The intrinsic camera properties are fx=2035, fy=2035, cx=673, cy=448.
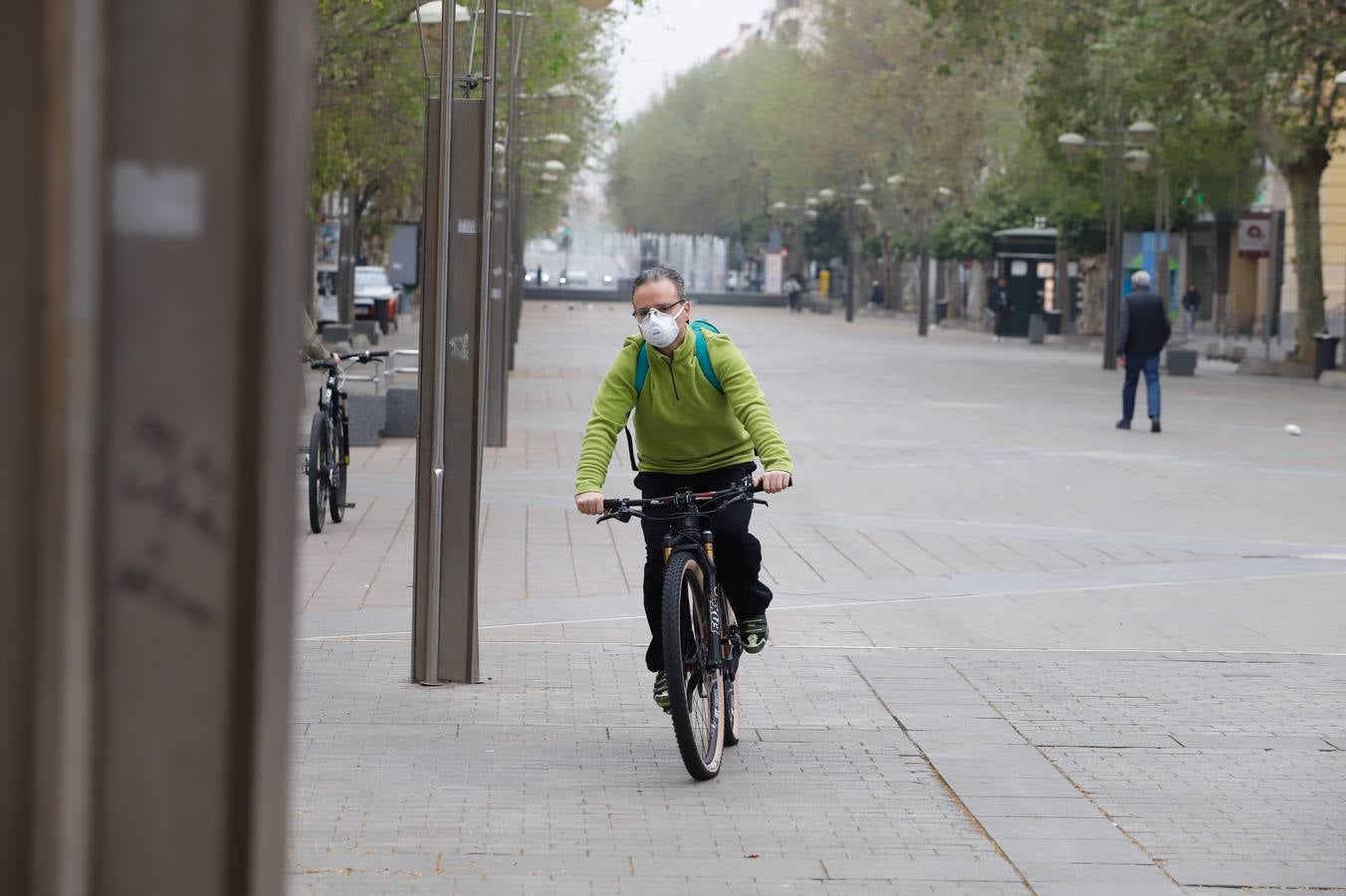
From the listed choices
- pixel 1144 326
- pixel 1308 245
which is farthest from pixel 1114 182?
pixel 1144 326

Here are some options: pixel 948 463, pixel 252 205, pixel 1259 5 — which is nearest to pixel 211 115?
pixel 252 205

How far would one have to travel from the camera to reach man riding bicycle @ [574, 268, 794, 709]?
20.6 ft

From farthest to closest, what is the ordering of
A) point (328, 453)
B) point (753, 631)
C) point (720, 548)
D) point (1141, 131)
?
1. point (1141, 131)
2. point (328, 453)
3. point (753, 631)
4. point (720, 548)

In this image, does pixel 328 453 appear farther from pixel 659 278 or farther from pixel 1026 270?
pixel 1026 270

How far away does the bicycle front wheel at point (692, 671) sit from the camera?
5.88m

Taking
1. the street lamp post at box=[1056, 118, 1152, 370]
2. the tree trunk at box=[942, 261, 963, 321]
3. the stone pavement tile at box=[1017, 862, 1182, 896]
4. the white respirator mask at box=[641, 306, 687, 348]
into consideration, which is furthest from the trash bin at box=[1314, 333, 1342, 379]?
the tree trunk at box=[942, 261, 963, 321]

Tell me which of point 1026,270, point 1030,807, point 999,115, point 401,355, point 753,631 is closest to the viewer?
point 1030,807

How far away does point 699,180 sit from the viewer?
9719 centimetres

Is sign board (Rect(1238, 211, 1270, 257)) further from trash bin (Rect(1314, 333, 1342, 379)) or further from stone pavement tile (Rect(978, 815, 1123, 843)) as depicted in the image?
stone pavement tile (Rect(978, 815, 1123, 843))

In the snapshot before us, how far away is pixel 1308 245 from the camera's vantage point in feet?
114

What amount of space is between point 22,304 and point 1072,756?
510 centimetres

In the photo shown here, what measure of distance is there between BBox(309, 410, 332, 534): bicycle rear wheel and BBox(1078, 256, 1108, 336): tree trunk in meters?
41.4

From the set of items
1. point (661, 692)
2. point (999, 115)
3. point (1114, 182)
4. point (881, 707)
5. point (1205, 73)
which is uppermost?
point (999, 115)

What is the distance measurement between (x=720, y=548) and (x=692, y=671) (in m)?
0.47
